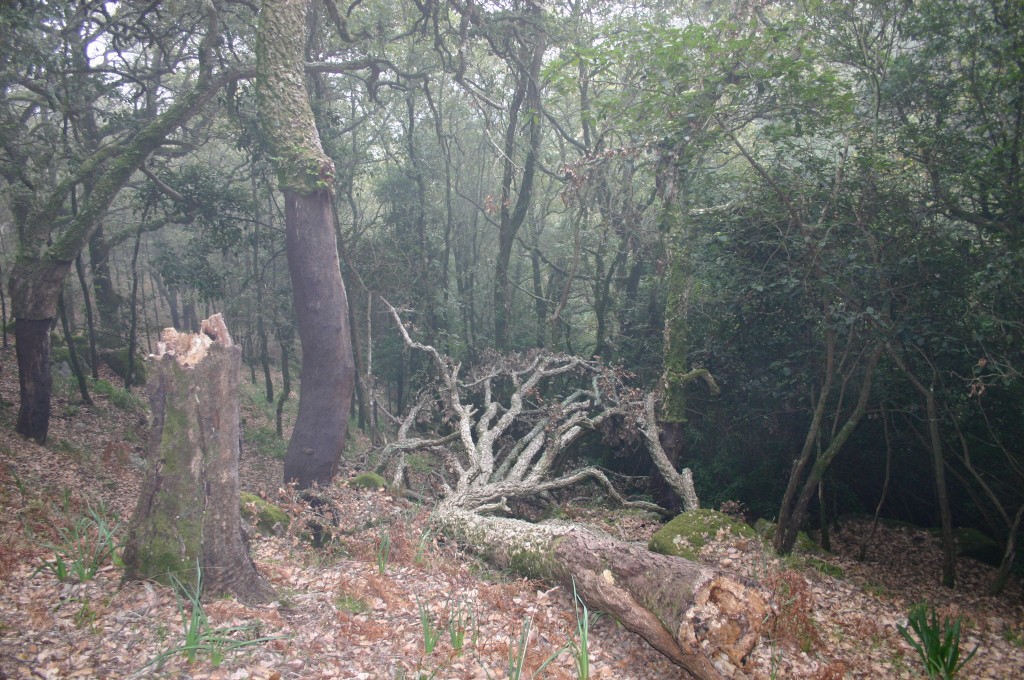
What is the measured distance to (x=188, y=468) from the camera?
424 centimetres

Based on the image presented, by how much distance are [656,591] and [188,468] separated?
11.3 feet

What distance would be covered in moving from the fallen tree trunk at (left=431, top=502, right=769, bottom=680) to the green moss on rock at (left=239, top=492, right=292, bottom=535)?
2365 mm

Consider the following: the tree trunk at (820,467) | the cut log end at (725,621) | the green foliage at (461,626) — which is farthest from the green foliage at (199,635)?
the tree trunk at (820,467)

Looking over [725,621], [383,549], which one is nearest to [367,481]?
[383,549]

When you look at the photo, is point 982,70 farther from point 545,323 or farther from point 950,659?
point 545,323

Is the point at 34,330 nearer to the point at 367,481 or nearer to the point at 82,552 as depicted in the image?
the point at 367,481

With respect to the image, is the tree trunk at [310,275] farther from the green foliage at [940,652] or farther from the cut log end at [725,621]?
the green foliage at [940,652]

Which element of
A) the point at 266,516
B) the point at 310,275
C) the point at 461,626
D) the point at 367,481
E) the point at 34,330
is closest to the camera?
the point at 461,626

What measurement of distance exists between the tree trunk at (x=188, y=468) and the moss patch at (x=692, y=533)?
13.4ft

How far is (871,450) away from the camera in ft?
29.8

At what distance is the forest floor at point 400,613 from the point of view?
3.76 meters

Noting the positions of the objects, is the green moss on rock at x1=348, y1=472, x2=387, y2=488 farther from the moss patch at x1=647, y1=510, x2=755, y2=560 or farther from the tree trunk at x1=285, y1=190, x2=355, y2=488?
the moss patch at x1=647, y1=510, x2=755, y2=560

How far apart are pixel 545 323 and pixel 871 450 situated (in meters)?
7.24

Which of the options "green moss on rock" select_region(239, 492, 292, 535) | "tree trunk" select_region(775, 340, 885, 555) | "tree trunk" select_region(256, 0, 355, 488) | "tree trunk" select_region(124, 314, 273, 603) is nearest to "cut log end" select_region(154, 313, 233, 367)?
"tree trunk" select_region(124, 314, 273, 603)
